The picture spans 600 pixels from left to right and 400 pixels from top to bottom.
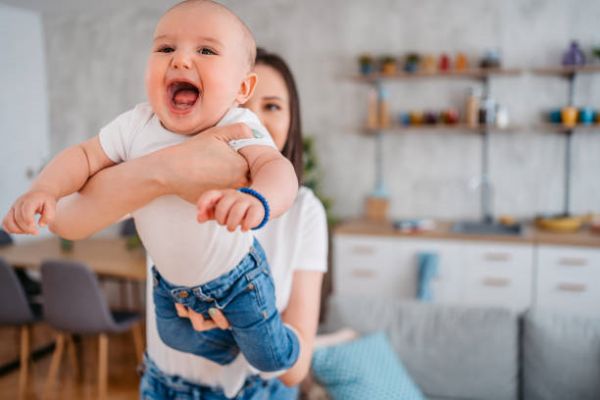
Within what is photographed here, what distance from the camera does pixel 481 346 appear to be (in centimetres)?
210

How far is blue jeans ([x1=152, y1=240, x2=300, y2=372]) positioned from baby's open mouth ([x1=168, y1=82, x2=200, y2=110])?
0.17 meters

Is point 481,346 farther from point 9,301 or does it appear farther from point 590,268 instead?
point 9,301

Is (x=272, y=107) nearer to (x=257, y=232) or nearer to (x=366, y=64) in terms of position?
(x=257, y=232)

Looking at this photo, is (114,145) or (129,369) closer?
(114,145)

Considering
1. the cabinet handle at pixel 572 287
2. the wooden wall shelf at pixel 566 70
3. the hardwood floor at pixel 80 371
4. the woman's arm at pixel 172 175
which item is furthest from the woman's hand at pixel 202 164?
the wooden wall shelf at pixel 566 70

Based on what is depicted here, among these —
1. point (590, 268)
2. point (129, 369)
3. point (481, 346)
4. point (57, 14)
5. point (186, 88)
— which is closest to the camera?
point (186, 88)

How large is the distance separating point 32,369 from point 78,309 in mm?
960

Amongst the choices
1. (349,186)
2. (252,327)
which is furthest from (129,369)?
(252,327)

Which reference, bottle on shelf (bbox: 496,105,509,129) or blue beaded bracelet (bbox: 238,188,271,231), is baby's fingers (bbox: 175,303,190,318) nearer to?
blue beaded bracelet (bbox: 238,188,271,231)

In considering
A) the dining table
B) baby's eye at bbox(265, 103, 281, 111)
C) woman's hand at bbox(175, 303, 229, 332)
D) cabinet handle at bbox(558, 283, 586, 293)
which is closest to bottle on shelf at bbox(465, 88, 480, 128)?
cabinet handle at bbox(558, 283, 586, 293)

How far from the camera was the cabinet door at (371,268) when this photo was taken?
3.30 metres

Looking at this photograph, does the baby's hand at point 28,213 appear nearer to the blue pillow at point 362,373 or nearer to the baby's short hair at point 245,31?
the baby's short hair at point 245,31

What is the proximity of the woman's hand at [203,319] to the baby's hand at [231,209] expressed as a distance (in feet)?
0.74

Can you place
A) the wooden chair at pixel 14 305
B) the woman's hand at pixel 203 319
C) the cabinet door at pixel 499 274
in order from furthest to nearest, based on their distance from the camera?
the cabinet door at pixel 499 274 → the wooden chair at pixel 14 305 → the woman's hand at pixel 203 319
